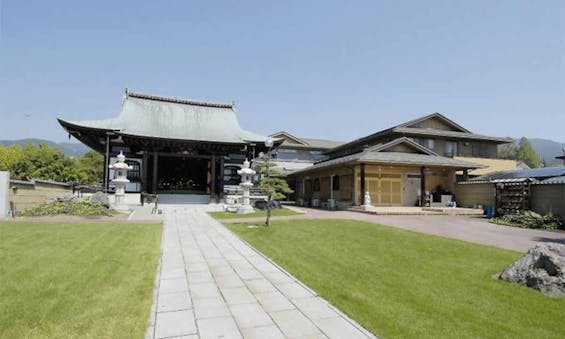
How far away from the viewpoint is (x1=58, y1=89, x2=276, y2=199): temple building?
20797 millimetres

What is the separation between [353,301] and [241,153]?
2155cm

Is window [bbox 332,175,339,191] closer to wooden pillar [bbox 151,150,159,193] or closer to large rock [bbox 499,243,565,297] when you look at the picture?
wooden pillar [bbox 151,150,159,193]

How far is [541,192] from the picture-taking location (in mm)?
14961

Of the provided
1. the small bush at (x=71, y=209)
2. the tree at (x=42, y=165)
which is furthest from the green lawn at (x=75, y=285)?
the tree at (x=42, y=165)

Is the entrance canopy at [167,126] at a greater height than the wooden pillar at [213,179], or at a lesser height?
greater

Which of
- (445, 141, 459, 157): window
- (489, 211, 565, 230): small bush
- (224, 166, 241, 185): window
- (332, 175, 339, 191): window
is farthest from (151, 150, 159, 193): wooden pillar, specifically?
(445, 141, 459, 157): window

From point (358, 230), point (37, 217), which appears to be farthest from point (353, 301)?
point (37, 217)

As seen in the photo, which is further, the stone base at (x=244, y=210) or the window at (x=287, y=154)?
the window at (x=287, y=154)

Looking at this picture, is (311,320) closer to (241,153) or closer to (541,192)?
(541,192)

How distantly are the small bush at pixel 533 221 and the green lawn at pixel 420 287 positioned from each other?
24.2 feet

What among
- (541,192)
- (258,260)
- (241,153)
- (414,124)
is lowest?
(258,260)

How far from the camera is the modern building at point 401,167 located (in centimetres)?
2070

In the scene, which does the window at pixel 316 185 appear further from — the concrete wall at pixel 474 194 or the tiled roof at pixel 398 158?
the concrete wall at pixel 474 194

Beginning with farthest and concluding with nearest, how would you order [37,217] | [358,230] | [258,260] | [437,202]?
[437,202] < [37,217] < [358,230] < [258,260]
